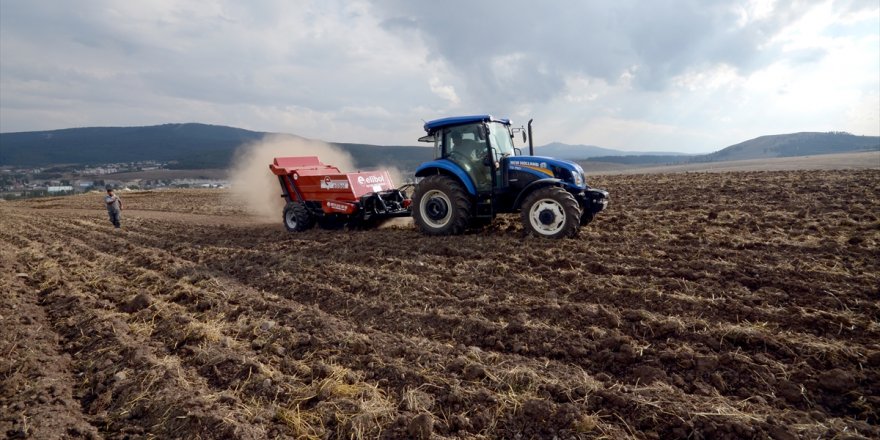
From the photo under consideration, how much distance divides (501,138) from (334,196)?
13.1ft

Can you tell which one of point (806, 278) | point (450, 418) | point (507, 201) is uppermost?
point (507, 201)

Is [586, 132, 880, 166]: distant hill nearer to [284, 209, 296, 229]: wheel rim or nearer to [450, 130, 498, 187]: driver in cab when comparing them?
[284, 209, 296, 229]: wheel rim

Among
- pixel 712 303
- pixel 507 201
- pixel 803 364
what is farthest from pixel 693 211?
pixel 803 364

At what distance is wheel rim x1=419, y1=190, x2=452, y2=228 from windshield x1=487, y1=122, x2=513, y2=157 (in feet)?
4.16

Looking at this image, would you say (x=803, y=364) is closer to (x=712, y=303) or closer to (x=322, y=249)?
(x=712, y=303)

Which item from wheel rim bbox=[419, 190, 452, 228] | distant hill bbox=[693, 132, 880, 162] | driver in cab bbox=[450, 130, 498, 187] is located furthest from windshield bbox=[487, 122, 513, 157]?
distant hill bbox=[693, 132, 880, 162]

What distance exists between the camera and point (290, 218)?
1041 cm

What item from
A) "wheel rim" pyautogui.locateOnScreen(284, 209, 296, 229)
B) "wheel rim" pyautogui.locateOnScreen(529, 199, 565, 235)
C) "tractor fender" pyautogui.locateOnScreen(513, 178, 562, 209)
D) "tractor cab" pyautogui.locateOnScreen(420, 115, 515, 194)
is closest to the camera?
"wheel rim" pyautogui.locateOnScreen(529, 199, 565, 235)

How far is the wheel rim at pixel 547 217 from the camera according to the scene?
7121 mm

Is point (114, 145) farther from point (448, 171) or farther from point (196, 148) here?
point (448, 171)

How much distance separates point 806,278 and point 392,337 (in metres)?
4.35

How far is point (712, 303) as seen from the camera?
422 cm

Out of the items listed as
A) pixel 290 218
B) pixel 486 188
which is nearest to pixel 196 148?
pixel 290 218

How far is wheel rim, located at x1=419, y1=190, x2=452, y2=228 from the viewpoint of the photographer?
8203 millimetres
